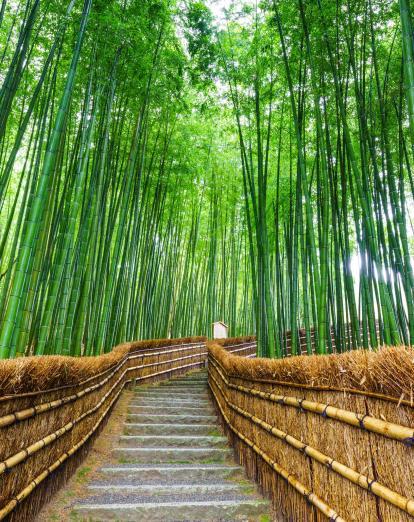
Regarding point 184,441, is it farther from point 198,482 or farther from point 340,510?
point 340,510

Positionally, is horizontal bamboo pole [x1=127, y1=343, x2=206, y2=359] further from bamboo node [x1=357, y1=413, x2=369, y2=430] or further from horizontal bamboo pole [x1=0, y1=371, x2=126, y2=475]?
bamboo node [x1=357, y1=413, x2=369, y2=430]

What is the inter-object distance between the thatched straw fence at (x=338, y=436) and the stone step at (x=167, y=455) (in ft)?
1.75

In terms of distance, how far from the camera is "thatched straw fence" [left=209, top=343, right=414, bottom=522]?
1.07m

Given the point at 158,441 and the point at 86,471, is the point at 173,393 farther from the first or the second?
the point at 86,471

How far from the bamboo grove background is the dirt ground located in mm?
747

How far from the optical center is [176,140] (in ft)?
19.4

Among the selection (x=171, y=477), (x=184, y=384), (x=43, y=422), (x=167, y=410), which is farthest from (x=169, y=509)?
(x=184, y=384)

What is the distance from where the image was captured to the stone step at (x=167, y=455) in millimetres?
2758

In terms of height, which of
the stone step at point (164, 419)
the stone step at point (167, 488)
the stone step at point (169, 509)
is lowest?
the stone step at point (169, 509)

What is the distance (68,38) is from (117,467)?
3.64 metres

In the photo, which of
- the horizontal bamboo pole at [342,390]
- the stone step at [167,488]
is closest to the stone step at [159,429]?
the stone step at [167,488]

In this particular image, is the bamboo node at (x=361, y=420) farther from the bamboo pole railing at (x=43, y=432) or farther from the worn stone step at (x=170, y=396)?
the worn stone step at (x=170, y=396)

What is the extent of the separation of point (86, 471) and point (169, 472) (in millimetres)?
544

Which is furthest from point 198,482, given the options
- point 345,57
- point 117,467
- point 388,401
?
point 345,57
